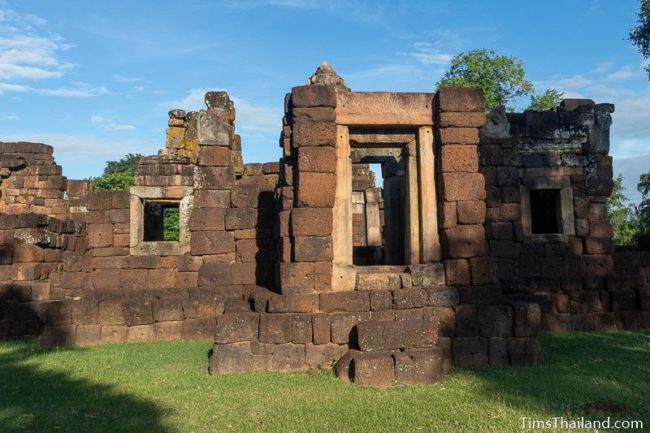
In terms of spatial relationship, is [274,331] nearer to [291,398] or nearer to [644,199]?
[291,398]

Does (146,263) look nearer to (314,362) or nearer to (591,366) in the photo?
(314,362)

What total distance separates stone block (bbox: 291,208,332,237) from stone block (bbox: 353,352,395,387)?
2165 mm

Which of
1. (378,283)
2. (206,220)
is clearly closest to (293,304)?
(378,283)

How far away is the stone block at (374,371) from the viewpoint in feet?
21.3

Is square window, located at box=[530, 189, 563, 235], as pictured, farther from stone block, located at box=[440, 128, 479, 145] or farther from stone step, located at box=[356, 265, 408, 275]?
stone step, located at box=[356, 265, 408, 275]

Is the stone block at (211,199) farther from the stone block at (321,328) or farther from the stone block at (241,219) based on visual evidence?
the stone block at (321,328)

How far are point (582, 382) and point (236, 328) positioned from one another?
4774mm

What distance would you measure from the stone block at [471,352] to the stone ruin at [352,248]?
0.8 inches

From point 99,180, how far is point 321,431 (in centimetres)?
4087

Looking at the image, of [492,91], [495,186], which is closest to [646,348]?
[495,186]

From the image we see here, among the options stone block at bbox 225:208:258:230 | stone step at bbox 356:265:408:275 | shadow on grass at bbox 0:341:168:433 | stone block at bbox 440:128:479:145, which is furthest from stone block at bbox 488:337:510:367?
A: stone block at bbox 225:208:258:230

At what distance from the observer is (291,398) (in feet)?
20.1

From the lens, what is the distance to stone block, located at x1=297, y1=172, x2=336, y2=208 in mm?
7922

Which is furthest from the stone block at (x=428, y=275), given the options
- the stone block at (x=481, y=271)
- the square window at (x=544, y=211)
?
the square window at (x=544, y=211)
